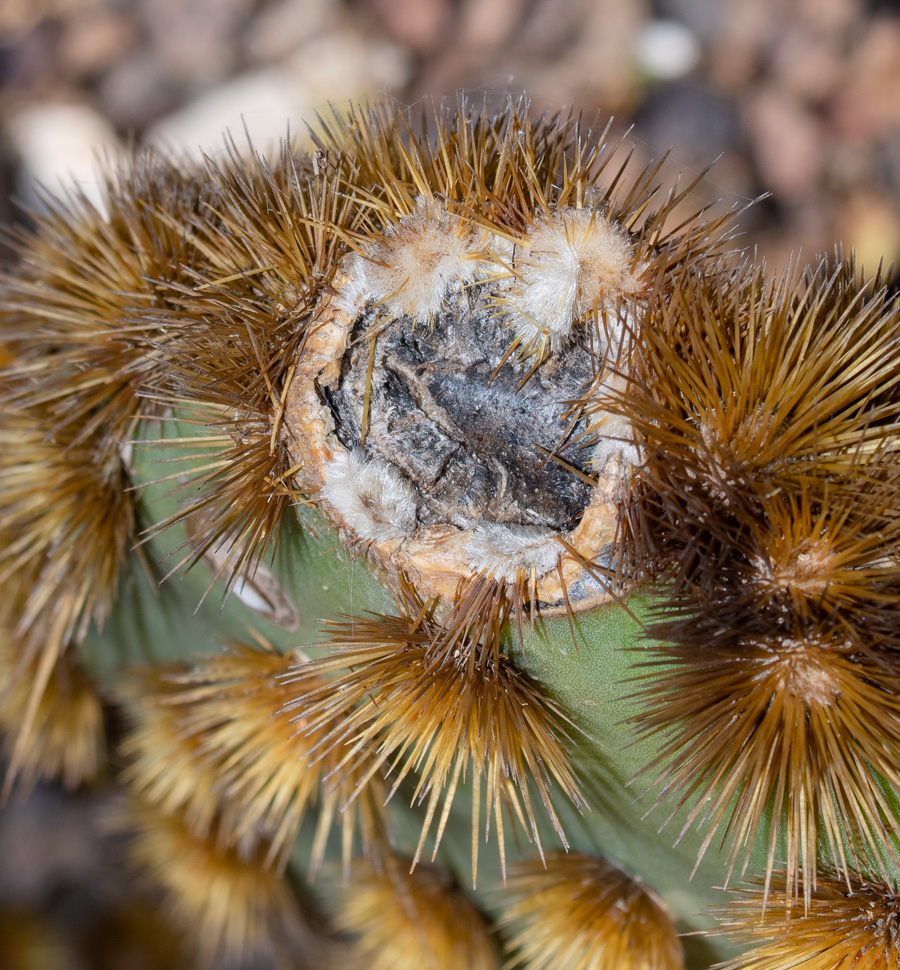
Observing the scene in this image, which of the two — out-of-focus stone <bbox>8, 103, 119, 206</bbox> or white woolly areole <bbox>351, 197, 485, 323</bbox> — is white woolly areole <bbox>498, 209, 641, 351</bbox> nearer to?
white woolly areole <bbox>351, 197, 485, 323</bbox>

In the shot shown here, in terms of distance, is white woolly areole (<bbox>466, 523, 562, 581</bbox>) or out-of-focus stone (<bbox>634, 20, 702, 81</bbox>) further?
out-of-focus stone (<bbox>634, 20, 702, 81</bbox>)

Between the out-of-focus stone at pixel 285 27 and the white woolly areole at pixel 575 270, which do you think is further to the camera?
the out-of-focus stone at pixel 285 27

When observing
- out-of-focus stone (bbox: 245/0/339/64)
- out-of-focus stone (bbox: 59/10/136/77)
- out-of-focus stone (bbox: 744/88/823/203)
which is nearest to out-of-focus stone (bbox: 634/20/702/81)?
out-of-focus stone (bbox: 744/88/823/203)

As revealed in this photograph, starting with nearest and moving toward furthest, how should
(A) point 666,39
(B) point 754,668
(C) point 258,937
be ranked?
(B) point 754,668 → (C) point 258,937 → (A) point 666,39

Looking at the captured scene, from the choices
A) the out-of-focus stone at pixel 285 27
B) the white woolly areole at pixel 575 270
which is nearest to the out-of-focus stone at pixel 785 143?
the out-of-focus stone at pixel 285 27

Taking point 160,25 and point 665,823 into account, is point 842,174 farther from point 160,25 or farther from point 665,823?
point 665,823

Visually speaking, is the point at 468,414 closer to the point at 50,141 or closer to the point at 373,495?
the point at 373,495

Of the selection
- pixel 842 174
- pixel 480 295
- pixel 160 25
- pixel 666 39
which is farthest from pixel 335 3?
pixel 480 295

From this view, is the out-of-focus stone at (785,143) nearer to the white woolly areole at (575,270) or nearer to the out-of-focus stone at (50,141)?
the out-of-focus stone at (50,141)

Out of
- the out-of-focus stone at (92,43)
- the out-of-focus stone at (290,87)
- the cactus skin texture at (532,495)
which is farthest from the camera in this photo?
the out-of-focus stone at (92,43)
